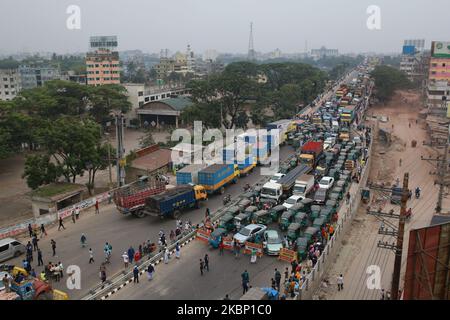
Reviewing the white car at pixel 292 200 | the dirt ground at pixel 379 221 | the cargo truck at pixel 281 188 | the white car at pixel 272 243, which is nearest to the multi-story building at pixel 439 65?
the dirt ground at pixel 379 221

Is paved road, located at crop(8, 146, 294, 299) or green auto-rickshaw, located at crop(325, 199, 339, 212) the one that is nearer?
paved road, located at crop(8, 146, 294, 299)

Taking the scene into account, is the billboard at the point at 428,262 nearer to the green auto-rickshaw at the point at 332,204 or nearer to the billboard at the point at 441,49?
the green auto-rickshaw at the point at 332,204

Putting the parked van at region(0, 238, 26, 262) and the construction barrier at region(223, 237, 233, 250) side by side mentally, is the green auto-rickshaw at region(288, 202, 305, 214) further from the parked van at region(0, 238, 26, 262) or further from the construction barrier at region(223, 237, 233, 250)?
the parked van at region(0, 238, 26, 262)

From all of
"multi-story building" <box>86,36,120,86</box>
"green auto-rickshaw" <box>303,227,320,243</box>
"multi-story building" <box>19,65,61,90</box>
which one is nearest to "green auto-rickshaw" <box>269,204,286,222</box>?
"green auto-rickshaw" <box>303,227,320,243</box>

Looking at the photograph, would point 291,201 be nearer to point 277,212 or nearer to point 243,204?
point 277,212

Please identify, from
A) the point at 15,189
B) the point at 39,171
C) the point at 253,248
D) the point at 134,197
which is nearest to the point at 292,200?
the point at 253,248
